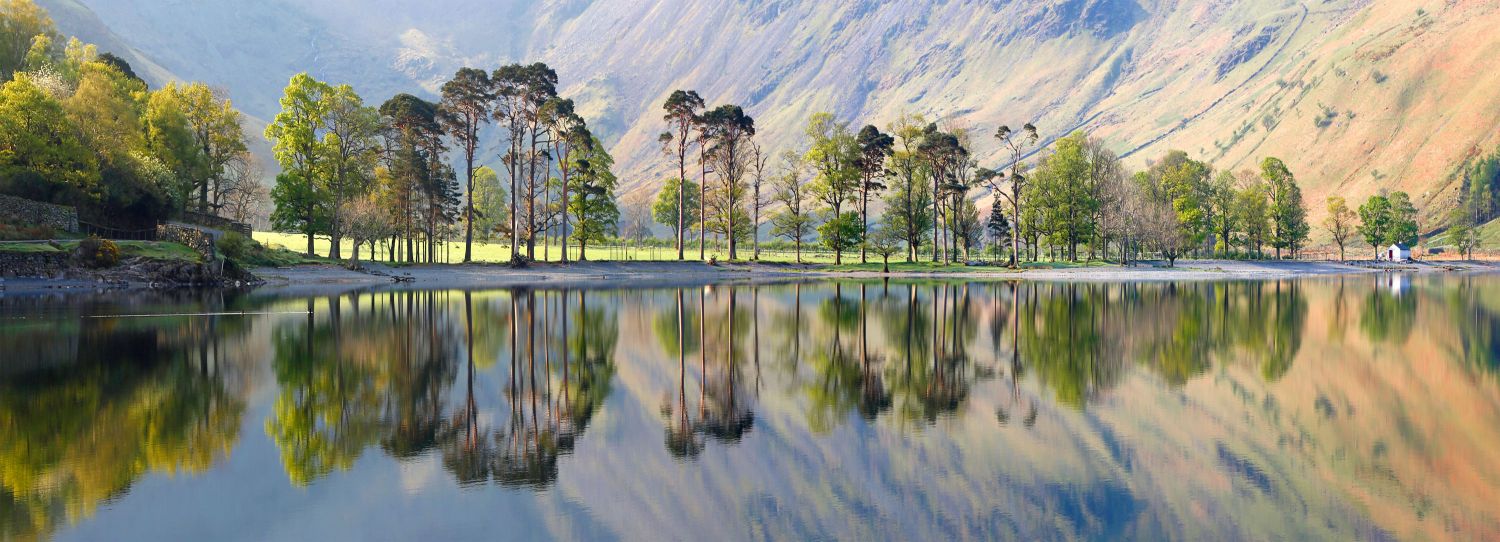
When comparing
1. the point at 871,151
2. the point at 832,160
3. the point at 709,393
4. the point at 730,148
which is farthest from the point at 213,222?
the point at 709,393

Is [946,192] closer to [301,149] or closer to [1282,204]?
[1282,204]

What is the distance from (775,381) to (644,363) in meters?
4.12

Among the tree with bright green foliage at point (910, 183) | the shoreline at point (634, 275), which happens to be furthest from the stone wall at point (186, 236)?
the tree with bright green foliage at point (910, 183)

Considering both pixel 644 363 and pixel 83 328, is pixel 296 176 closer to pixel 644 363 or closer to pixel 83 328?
pixel 83 328

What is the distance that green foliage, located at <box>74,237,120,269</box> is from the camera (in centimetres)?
5247

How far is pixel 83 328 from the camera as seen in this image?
28953 millimetres

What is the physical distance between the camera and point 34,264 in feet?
165

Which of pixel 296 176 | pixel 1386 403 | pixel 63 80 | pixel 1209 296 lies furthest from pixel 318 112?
pixel 1386 403

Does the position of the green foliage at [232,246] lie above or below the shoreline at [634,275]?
above

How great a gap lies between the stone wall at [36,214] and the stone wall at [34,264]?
4.22 m

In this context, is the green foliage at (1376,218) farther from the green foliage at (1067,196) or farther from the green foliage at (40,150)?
the green foliage at (40,150)

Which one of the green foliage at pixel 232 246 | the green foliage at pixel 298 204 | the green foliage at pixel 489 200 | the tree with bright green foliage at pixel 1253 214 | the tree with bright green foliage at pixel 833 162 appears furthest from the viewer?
the green foliage at pixel 489 200

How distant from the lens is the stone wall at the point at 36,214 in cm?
5322

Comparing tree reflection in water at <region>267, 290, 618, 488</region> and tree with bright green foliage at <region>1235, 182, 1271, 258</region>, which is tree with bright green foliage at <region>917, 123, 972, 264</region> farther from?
tree reflection in water at <region>267, 290, 618, 488</region>
